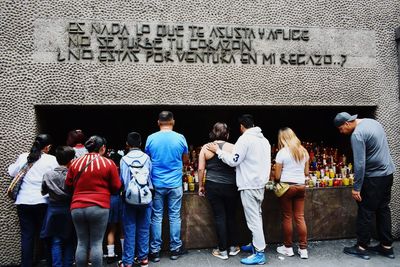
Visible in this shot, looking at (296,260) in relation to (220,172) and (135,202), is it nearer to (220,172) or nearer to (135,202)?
(220,172)

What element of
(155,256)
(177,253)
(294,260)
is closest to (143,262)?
(155,256)

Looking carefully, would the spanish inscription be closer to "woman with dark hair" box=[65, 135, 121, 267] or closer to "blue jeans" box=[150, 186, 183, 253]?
"woman with dark hair" box=[65, 135, 121, 267]

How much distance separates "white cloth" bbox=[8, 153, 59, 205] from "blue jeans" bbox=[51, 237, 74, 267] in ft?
1.85

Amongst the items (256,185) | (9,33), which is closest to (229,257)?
(256,185)

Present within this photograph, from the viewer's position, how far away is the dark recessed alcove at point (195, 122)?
6.51 meters

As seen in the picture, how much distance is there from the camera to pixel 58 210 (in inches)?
151

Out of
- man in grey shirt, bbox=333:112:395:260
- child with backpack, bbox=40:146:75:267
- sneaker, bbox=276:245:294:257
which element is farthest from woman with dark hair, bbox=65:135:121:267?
man in grey shirt, bbox=333:112:395:260

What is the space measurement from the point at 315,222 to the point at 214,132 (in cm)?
240

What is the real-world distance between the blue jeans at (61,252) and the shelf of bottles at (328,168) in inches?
147

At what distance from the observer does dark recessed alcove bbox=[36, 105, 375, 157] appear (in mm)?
6508

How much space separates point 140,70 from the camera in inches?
196

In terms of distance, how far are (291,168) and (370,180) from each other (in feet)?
3.98

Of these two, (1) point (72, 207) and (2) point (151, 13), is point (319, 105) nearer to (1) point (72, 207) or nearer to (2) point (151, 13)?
(2) point (151, 13)

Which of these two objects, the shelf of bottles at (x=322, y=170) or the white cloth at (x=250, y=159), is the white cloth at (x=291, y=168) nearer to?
the white cloth at (x=250, y=159)
